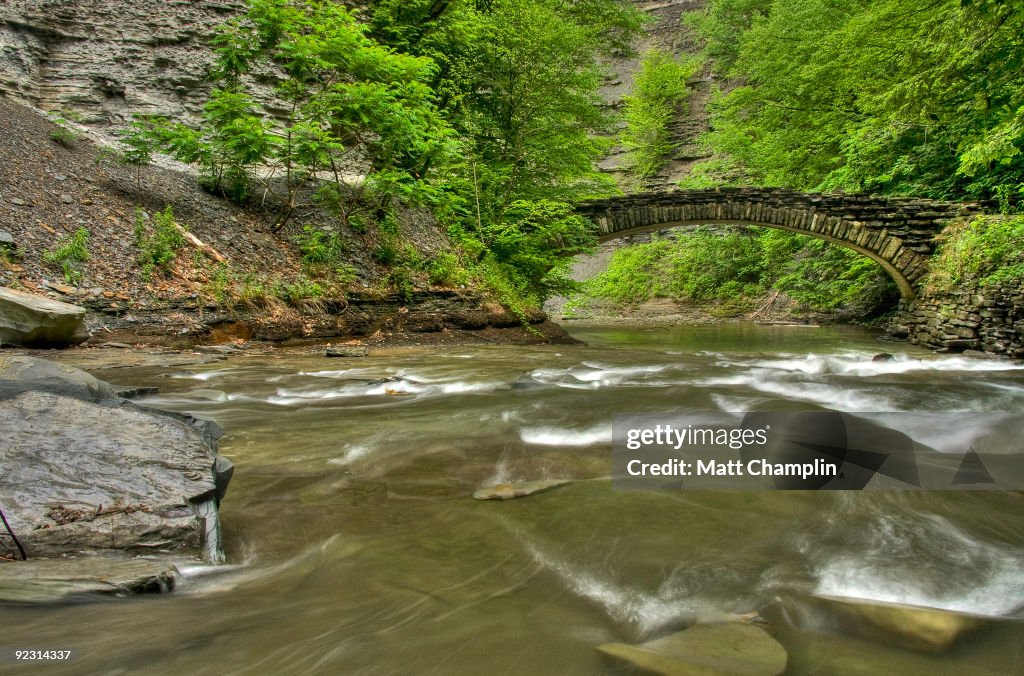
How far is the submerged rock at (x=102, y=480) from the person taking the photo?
1.70m

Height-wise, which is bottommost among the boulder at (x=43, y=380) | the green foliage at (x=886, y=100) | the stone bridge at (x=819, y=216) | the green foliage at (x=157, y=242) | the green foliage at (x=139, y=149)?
the boulder at (x=43, y=380)

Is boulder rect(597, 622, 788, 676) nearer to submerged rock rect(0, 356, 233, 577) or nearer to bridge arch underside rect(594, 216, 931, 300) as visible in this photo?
submerged rock rect(0, 356, 233, 577)

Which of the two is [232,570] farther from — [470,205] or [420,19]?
[420,19]

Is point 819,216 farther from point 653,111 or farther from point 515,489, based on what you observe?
point 653,111

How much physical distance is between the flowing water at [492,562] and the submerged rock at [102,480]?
0.19 metres

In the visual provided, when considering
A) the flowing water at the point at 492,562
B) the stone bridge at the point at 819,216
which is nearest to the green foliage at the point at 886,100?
the stone bridge at the point at 819,216

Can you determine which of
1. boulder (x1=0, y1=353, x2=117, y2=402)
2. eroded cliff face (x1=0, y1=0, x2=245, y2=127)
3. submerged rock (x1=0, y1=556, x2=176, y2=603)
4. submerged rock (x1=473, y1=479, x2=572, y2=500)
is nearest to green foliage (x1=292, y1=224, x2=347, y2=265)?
eroded cliff face (x1=0, y1=0, x2=245, y2=127)

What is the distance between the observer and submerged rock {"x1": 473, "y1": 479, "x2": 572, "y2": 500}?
8.23 feet

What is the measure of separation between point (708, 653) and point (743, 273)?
24.7 meters

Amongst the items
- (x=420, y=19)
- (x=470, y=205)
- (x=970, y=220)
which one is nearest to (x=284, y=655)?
(x=470, y=205)

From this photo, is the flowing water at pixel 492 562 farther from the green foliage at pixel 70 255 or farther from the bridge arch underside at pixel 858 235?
the bridge arch underside at pixel 858 235

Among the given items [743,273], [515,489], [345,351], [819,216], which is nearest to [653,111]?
[743,273]

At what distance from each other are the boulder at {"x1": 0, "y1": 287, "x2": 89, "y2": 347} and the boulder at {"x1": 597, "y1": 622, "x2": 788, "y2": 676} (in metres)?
6.03

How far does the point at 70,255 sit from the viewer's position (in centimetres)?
643
